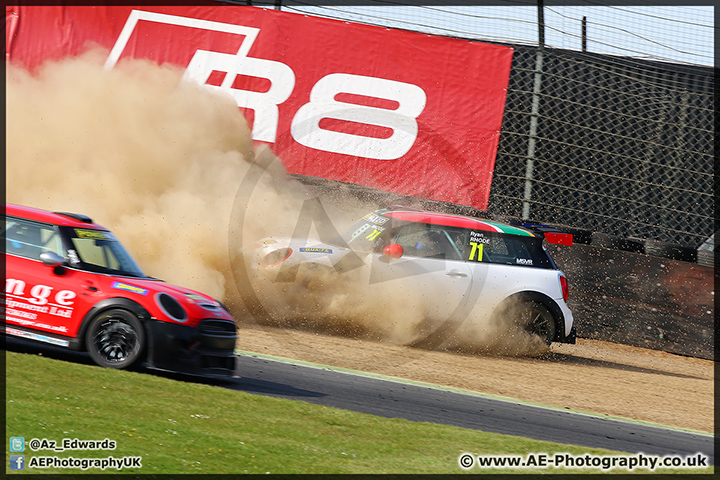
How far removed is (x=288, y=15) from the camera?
13789 millimetres

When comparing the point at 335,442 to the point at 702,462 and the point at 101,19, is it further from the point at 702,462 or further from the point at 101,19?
the point at 101,19

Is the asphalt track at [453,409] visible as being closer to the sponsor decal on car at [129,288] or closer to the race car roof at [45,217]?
the sponsor decal on car at [129,288]

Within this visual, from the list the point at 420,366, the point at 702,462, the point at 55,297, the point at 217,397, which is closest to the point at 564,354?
the point at 420,366

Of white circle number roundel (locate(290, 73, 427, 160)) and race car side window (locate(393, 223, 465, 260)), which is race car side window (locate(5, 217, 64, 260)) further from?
white circle number roundel (locate(290, 73, 427, 160))

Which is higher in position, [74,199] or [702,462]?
[74,199]

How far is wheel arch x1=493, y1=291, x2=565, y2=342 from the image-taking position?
9992 millimetres

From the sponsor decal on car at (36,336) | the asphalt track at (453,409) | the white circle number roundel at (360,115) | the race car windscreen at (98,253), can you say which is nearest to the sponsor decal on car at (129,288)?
the race car windscreen at (98,253)

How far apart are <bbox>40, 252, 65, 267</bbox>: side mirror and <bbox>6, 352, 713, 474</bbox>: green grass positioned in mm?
788

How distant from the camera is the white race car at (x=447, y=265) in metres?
9.79

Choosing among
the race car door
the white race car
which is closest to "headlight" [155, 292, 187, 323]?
the white race car

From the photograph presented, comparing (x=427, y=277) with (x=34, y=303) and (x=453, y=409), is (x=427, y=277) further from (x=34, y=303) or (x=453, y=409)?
(x=34, y=303)

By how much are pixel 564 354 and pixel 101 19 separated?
10.2 m

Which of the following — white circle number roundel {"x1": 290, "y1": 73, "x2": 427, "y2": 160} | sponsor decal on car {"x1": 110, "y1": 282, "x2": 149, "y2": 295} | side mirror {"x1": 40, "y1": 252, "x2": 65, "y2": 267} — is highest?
white circle number roundel {"x1": 290, "y1": 73, "x2": 427, "y2": 160}

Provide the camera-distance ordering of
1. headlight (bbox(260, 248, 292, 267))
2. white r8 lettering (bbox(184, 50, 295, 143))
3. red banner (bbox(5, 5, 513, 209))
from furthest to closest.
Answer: white r8 lettering (bbox(184, 50, 295, 143))
red banner (bbox(5, 5, 513, 209))
headlight (bbox(260, 248, 292, 267))
